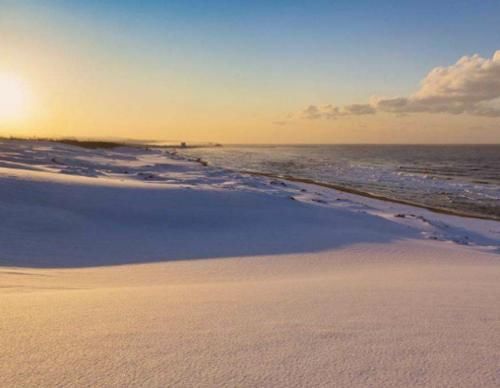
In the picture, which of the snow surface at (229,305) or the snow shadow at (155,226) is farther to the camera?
the snow shadow at (155,226)

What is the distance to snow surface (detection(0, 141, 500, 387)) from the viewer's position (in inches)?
100

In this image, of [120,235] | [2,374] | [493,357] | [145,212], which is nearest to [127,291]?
[2,374]

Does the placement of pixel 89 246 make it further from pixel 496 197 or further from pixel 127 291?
pixel 496 197

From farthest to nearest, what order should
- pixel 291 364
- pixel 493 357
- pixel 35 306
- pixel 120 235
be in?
pixel 120 235, pixel 35 306, pixel 493 357, pixel 291 364

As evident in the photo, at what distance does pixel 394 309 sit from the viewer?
4.02 meters

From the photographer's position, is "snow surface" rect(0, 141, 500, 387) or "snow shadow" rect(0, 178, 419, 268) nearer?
"snow surface" rect(0, 141, 500, 387)


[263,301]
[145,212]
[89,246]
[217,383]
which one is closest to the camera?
[217,383]

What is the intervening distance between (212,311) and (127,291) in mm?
1538

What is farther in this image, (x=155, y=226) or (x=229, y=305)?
(x=155, y=226)

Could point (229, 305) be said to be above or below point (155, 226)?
above

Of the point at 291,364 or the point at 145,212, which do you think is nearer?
the point at 291,364

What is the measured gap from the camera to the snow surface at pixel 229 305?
255 cm

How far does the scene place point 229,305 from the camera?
13.4 feet

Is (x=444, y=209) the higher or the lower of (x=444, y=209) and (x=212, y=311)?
the lower
